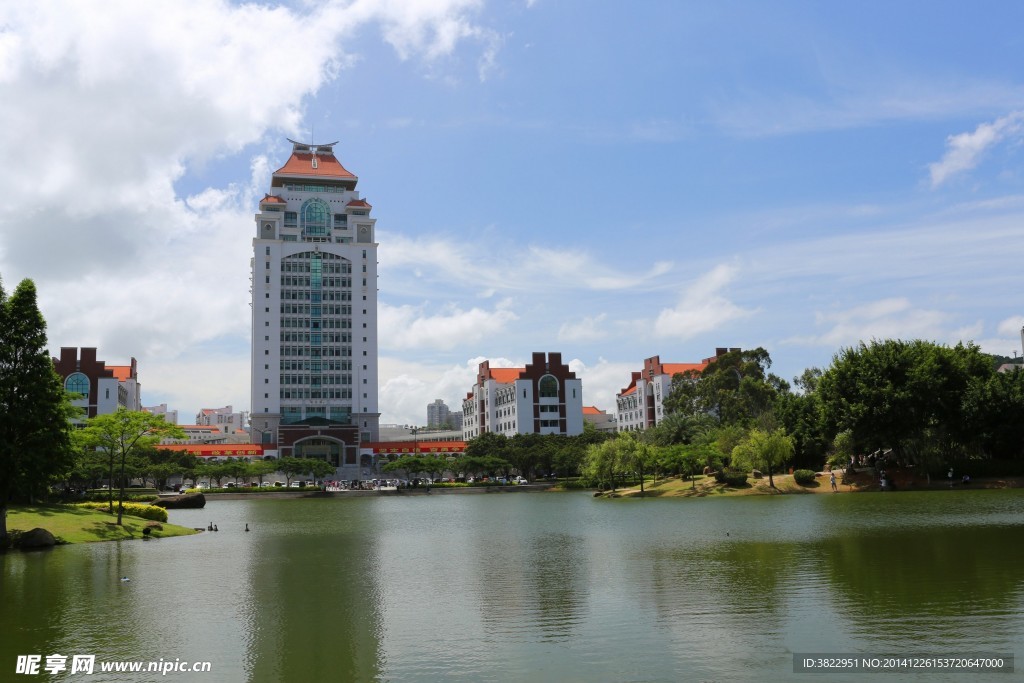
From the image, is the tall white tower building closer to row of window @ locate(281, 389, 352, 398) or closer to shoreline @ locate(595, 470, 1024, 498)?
row of window @ locate(281, 389, 352, 398)

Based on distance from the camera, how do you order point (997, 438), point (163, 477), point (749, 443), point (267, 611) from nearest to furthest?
point (267, 611) → point (997, 438) → point (749, 443) → point (163, 477)

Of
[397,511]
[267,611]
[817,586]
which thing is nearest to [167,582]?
[267,611]

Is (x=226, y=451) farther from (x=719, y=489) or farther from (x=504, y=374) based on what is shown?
(x=719, y=489)

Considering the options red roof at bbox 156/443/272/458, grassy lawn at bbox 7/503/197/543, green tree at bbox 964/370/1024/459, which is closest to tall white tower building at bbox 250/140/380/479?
red roof at bbox 156/443/272/458

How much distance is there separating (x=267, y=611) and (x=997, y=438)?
58.0 meters

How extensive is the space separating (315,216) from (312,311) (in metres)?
17.8

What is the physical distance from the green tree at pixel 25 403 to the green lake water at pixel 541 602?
3562 mm

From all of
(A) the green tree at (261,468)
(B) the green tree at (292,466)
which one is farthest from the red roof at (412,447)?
(A) the green tree at (261,468)

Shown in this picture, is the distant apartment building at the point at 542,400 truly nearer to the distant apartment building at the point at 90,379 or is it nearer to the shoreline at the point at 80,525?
the distant apartment building at the point at 90,379

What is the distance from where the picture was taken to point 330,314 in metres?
142

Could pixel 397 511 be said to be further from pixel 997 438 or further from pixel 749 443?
pixel 997 438

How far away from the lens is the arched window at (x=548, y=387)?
141625 mm

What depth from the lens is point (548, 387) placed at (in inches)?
5586

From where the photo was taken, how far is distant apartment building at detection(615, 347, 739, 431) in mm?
143500
